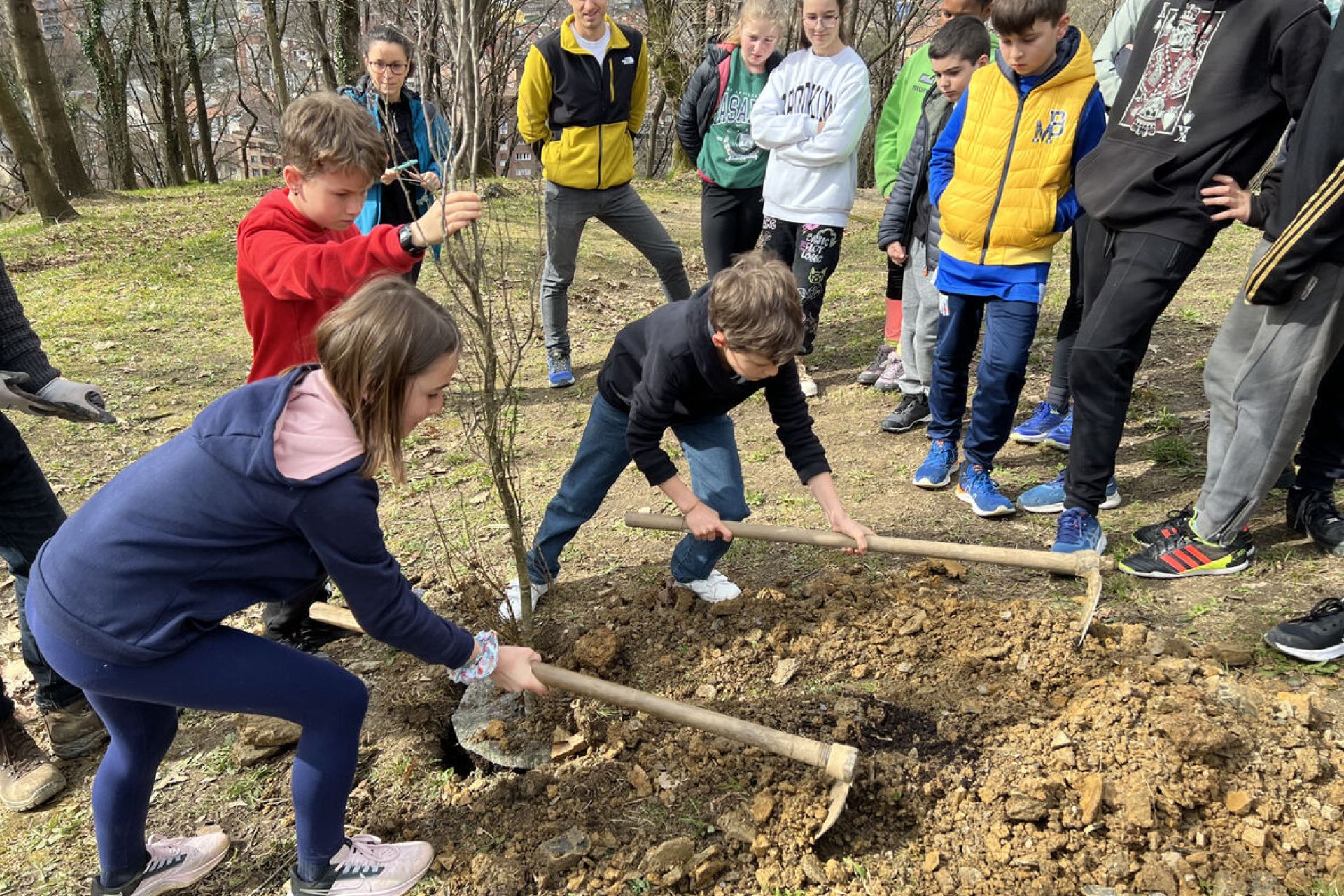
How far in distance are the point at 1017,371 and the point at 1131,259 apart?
714 mm

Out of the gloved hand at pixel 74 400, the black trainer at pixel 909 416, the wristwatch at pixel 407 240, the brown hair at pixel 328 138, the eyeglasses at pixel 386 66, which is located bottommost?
the black trainer at pixel 909 416

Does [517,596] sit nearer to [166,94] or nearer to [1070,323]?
[1070,323]

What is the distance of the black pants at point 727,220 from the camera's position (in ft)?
17.1

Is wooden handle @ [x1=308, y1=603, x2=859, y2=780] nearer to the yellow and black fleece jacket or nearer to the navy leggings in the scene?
the navy leggings

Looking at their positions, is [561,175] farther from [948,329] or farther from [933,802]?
[933,802]

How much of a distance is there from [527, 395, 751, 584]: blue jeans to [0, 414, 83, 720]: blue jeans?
5.01 ft

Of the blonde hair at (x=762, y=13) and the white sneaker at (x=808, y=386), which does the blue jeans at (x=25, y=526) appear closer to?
the white sneaker at (x=808, y=386)

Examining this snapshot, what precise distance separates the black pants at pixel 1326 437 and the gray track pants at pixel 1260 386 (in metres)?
0.31

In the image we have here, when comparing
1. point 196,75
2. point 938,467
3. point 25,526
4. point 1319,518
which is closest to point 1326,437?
point 1319,518

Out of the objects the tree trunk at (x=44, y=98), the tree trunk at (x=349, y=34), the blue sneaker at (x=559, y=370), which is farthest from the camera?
the tree trunk at (x=349, y=34)

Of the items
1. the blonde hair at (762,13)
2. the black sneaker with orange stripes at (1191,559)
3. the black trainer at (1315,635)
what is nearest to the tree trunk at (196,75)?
the blonde hair at (762,13)

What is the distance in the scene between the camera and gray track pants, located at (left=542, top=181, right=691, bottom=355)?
511 centimetres

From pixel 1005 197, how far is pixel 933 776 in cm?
237

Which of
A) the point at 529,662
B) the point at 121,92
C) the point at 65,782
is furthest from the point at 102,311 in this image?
the point at 121,92
